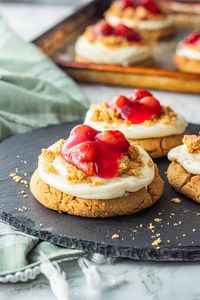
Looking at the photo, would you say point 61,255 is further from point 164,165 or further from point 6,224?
point 164,165

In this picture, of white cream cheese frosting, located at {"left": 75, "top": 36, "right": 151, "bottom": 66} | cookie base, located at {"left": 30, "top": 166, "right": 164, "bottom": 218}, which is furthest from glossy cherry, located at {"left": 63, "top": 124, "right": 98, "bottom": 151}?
white cream cheese frosting, located at {"left": 75, "top": 36, "right": 151, "bottom": 66}

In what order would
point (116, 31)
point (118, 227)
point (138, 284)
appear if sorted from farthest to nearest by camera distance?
point (116, 31), point (118, 227), point (138, 284)

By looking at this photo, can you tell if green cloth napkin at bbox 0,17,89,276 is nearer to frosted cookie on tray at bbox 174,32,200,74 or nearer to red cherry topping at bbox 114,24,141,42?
red cherry topping at bbox 114,24,141,42

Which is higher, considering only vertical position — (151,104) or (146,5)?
(151,104)

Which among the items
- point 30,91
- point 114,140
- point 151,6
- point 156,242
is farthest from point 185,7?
point 156,242

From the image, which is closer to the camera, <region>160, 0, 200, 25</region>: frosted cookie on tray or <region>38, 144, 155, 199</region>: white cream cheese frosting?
<region>38, 144, 155, 199</region>: white cream cheese frosting

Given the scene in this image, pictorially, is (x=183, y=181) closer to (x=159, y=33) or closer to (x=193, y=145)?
(x=193, y=145)
